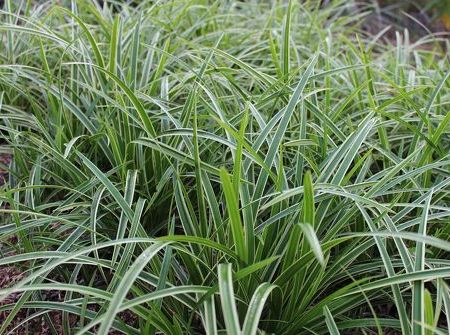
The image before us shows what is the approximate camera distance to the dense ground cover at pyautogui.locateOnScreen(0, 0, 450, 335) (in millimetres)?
1461

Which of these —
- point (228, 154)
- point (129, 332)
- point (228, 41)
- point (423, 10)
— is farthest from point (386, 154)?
point (423, 10)

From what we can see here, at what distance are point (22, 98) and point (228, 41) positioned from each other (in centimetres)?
100

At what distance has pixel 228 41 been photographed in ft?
9.64

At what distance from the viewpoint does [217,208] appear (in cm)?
168

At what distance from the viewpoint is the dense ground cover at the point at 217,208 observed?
1.46 m

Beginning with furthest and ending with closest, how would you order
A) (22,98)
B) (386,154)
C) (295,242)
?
(22,98)
(386,154)
(295,242)

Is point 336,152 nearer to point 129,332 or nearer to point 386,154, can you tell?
point 386,154

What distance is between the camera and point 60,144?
6.61 ft

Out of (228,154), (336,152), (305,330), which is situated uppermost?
(336,152)

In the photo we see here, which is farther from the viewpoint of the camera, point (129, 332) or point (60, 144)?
point (60, 144)

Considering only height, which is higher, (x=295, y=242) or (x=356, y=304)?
(x=295, y=242)

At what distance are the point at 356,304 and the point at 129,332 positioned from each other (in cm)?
61

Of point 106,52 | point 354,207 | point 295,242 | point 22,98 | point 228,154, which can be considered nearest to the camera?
point 295,242

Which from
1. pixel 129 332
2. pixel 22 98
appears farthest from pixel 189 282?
pixel 22 98
